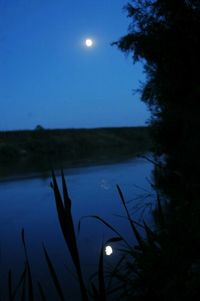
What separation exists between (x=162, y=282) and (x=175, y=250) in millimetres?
137

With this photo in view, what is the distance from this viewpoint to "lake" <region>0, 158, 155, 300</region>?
593cm

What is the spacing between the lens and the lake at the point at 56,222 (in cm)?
593

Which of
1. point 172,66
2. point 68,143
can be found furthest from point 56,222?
point 68,143

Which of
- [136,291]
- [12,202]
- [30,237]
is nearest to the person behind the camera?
[136,291]

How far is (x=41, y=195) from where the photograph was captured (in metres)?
15.2

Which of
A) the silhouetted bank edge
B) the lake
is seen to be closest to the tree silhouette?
the lake

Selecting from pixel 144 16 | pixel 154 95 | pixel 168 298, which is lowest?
pixel 168 298

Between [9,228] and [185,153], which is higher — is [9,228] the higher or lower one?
the lower one

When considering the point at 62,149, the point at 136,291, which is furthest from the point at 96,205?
the point at 62,149

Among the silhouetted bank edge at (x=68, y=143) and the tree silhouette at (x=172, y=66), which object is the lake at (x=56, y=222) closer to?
the tree silhouette at (x=172, y=66)

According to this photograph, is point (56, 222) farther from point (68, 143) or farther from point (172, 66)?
point (68, 143)

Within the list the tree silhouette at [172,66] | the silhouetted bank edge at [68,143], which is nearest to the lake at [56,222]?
the tree silhouette at [172,66]

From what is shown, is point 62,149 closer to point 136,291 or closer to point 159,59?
point 159,59

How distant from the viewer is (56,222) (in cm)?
988
